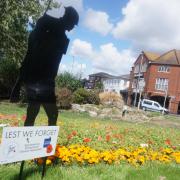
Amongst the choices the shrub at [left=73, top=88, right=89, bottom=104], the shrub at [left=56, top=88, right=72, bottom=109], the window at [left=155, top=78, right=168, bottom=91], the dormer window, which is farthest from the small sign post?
the window at [left=155, top=78, right=168, bottom=91]

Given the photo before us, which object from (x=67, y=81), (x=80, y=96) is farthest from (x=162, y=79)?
(x=67, y=81)

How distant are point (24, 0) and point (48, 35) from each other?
1678cm

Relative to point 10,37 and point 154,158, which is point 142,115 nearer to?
point 10,37

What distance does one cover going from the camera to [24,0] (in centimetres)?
2111

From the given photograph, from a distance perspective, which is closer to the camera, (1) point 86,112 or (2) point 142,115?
(1) point 86,112

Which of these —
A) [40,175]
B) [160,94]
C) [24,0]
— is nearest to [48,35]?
[40,175]

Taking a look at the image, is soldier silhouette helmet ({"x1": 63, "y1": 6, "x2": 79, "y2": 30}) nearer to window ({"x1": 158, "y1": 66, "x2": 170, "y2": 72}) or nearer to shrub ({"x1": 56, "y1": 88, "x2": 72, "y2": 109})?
shrub ({"x1": 56, "y1": 88, "x2": 72, "y2": 109})

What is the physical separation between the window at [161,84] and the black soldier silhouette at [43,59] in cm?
6794

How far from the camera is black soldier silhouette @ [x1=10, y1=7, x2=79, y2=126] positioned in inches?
202

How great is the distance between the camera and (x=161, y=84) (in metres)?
72.4

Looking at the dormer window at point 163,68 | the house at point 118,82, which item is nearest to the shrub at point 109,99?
the dormer window at point 163,68

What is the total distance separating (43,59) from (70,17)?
0.79 m

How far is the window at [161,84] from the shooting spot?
7181 centimetres

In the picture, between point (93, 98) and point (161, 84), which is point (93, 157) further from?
point (161, 84)
